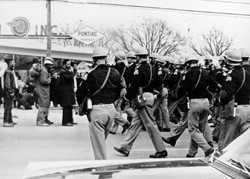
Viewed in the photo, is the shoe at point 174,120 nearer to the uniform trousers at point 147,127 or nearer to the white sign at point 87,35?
the white sign at point 87,35

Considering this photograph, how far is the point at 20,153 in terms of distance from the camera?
28.1 ft

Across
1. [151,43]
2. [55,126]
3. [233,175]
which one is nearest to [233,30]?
[151,43]

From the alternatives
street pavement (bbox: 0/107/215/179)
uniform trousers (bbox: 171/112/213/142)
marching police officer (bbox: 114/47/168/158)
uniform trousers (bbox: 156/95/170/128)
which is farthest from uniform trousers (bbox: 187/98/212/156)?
uniform trousers (bbox: 156/95/170/128)

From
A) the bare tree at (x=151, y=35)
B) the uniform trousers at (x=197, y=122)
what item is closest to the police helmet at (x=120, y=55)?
the bare tree at (x=151, y=35)

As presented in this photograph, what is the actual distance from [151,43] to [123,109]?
6.08ft

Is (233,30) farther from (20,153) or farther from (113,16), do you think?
(20,153)

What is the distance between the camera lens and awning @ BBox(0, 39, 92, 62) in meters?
10.2

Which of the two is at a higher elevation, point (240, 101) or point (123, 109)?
point (240, 101)

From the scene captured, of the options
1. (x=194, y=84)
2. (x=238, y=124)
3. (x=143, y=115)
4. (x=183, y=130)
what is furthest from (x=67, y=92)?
(x=238, y=124)

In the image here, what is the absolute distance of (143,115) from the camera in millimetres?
8242

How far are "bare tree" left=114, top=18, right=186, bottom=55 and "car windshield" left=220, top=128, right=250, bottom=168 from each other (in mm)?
6229

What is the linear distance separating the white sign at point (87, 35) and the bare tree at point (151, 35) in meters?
0.39

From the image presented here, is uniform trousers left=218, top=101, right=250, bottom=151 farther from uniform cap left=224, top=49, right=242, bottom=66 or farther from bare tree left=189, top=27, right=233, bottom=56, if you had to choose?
bare tree left=189, top=27, right=233, bottom=56

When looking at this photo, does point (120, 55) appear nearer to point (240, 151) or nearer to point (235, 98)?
point (235, 98)
